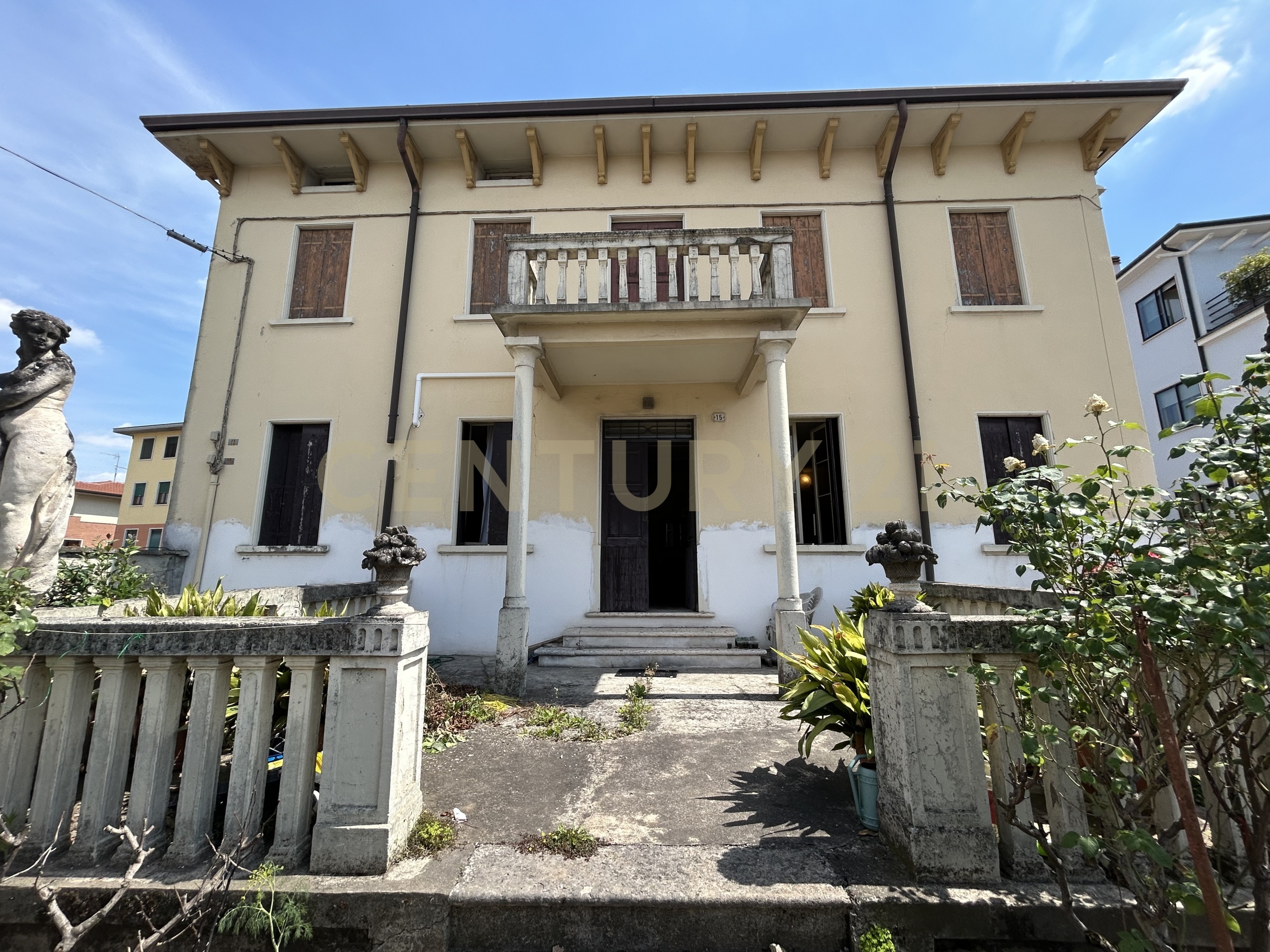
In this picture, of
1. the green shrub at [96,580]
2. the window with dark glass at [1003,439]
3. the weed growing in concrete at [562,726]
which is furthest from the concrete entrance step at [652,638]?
the window with dark glass at [1003,439]

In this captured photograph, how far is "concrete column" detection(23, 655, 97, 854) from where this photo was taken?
2.38 metres

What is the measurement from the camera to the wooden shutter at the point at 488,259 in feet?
27.7

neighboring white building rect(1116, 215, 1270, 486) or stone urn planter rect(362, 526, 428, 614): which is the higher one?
neighboring white building rect(1116, 215, 1270, 486)

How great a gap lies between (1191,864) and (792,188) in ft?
29.4

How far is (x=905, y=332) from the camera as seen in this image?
7.90 metres

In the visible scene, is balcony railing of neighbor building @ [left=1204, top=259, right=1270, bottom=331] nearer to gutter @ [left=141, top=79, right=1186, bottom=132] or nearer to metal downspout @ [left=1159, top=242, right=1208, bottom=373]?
metal downspout @ [left=1159, top=242, right=1208, bottom=373]

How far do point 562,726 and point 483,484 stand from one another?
4509mm

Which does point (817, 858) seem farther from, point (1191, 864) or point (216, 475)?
point (216, 475)

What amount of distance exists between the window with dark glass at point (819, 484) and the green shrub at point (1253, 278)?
13710mm

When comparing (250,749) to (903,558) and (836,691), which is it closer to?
(836,691)

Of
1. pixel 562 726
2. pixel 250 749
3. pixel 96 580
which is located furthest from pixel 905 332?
pixel 96 580

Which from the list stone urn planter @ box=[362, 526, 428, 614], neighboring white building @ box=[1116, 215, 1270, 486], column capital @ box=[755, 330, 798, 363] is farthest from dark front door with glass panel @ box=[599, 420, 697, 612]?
neighboring white building @ box=[1116, 215, 1270, 486]

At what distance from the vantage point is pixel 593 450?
7824 millimetres

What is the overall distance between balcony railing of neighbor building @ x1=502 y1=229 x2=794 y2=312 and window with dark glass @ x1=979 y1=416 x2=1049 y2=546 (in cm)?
403
